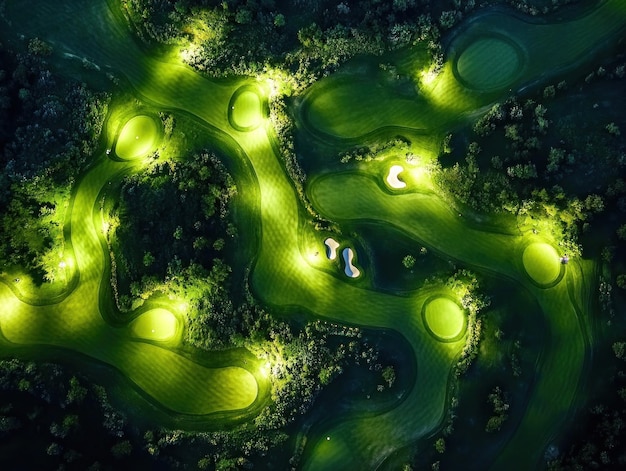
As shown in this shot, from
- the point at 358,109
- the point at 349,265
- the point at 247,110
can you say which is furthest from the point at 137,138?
the point at 349,265

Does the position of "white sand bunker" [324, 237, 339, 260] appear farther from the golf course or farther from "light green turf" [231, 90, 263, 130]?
"light green turf" [231, 90, 263, 130]

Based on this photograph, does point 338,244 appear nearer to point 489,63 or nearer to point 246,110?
point 246,110

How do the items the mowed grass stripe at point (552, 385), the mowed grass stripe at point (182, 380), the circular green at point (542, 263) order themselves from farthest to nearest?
the circular green at point (542, 263) < the mowed grass stripe at point (182, 380) < the mowed grass stripe at point (552, 385)

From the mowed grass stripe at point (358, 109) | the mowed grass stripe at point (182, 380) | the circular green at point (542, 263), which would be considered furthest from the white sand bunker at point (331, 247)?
the circular green at point (542, 263)

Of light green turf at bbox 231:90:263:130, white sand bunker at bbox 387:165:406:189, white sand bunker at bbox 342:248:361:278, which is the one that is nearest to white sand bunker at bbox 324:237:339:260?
white sand bunker at bbox 342:248:361:278

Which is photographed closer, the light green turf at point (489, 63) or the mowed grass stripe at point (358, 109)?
the mowed grass stripe at point (358, 109)

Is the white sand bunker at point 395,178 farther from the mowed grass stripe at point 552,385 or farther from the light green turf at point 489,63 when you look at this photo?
the mowed grass stripe at point 552,385
